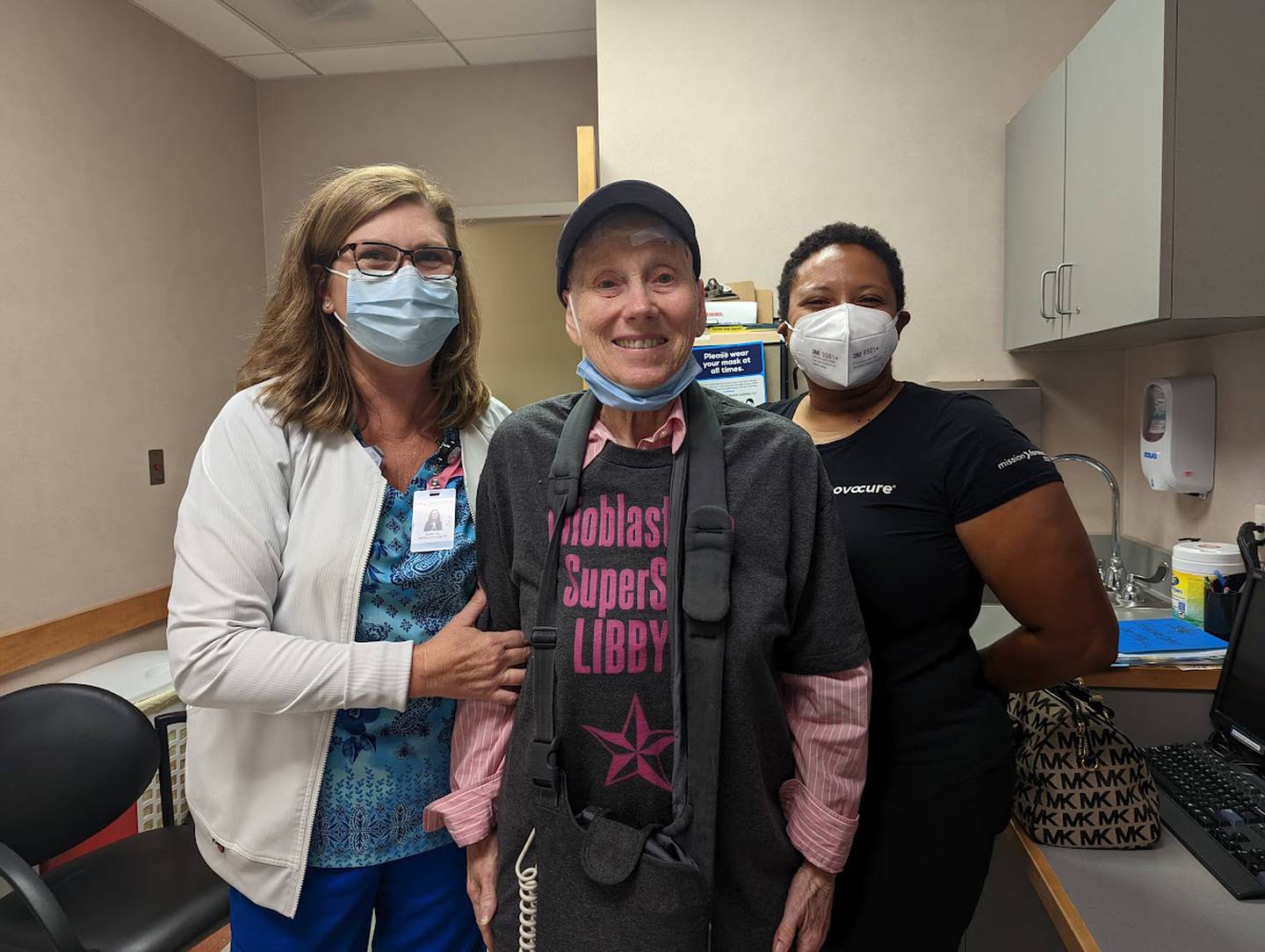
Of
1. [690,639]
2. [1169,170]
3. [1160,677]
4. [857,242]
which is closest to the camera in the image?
[690,639]

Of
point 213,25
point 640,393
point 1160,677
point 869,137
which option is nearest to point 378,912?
point 640,393

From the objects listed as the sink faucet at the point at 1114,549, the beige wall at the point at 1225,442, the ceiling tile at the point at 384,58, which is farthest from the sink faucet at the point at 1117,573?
the ceiling tile at the point at 384,58

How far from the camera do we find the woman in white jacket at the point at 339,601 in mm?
1091

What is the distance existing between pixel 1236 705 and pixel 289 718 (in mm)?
1616

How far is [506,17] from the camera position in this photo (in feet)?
10.5

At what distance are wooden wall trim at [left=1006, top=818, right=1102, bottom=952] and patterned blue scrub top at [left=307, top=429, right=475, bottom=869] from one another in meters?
0.91

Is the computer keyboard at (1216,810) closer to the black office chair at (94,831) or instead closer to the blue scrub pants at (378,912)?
the blue scrub pants at (378,912)

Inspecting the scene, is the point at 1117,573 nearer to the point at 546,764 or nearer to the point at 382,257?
the point at 546,764

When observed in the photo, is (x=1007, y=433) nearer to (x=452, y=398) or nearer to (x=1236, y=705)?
(x=1236, y=705)

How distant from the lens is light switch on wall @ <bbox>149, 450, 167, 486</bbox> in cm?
310

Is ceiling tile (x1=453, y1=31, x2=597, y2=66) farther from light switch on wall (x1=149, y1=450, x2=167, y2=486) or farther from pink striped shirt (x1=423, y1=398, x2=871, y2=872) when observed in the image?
pink striped shirt (x1=423, y1=398, x2=871, y2=872)

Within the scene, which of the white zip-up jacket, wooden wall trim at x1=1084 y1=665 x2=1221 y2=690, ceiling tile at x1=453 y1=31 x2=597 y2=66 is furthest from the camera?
ceiling tile at x1=453 y1=31 x2=597 y2=66

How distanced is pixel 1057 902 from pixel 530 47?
3.57 meters

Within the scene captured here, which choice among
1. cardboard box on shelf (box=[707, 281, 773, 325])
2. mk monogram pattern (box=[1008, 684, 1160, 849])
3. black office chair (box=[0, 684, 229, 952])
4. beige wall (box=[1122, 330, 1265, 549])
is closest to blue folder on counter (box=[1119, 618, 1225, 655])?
beige wall (box=[1122, 330, 1265, 549])
